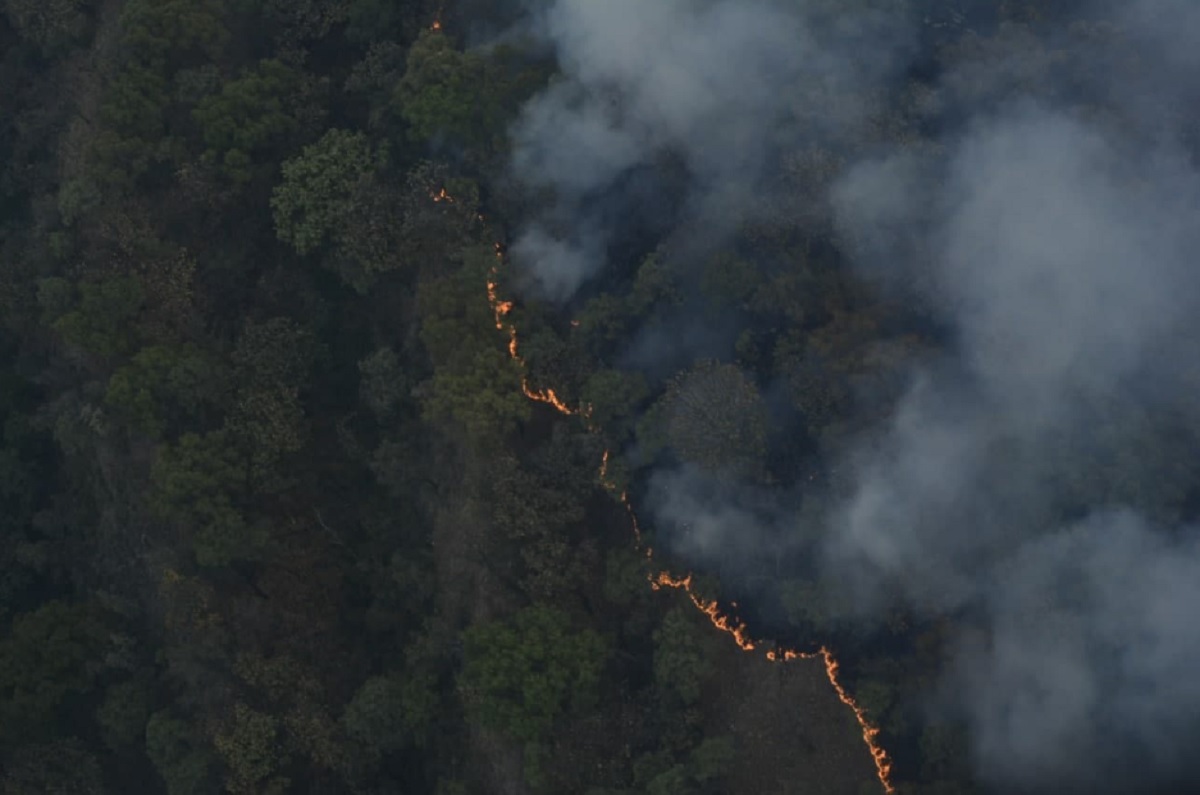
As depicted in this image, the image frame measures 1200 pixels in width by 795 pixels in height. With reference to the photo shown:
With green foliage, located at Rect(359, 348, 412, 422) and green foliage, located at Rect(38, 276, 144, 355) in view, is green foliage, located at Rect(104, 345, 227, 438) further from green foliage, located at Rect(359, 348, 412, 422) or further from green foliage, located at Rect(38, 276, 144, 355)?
green foliage, located at Rect(359, 348, 412, 422)

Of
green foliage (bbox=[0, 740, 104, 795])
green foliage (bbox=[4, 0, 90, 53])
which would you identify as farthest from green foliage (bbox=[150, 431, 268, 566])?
green foliage (bbox=[4, 0, 90, 53])

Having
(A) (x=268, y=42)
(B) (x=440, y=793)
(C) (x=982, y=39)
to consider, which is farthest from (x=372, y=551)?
(C) (x=982, y=39)

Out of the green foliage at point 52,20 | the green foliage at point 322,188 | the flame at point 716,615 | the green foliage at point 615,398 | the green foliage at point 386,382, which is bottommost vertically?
the flame at point 716,615

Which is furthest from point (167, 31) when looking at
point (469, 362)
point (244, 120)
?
point (469, 362)

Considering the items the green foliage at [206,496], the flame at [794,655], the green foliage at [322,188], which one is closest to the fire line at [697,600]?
the flame at [794,655]

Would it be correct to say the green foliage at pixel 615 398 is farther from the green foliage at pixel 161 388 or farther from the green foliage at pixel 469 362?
the green foliage at pixel 161 388

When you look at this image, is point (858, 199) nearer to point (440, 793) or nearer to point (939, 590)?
point (939, 590)

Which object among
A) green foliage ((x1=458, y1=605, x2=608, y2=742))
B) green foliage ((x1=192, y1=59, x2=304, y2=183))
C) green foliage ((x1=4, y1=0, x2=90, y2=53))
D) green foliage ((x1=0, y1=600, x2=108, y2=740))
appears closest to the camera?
green foliage ((x1=458, y1=605, x2=608, y2=742))
